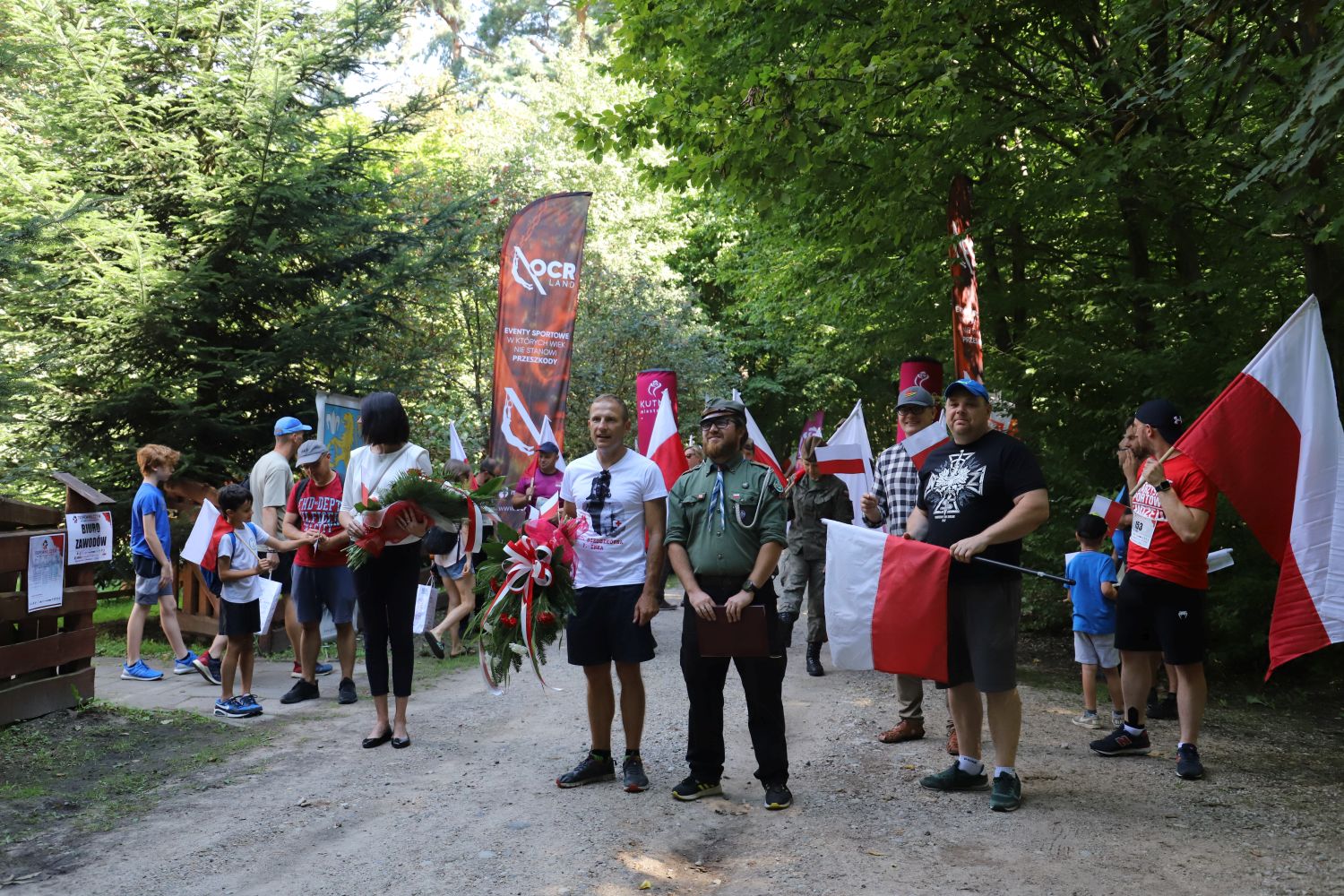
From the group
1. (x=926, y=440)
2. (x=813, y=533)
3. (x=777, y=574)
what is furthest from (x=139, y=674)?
(x=926, y=440)

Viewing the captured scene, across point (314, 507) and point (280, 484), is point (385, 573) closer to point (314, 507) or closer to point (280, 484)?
point (314, 507)

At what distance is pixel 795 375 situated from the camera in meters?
30.8

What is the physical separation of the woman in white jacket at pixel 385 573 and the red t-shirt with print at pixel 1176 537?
435cm

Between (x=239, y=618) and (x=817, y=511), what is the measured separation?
4.81 metres

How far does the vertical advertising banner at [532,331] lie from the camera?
510 inches

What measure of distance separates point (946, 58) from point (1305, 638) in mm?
5366

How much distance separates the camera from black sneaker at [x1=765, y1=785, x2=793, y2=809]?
5.58 m

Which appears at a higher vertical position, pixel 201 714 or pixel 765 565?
pixel 765 565

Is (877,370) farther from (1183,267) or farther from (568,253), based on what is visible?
(1183,267)

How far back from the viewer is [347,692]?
841 centimetres

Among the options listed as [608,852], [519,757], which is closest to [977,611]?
[608,852]

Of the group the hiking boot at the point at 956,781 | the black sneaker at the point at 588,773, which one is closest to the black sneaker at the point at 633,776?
the black sneaker at the point at 588,773

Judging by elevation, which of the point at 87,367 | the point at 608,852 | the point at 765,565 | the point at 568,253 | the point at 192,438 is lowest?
the point at 608,852

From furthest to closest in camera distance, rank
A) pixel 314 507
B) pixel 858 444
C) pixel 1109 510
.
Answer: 1. pixel 858 444
2. pixel 314 507
3. pixel 1109 510
